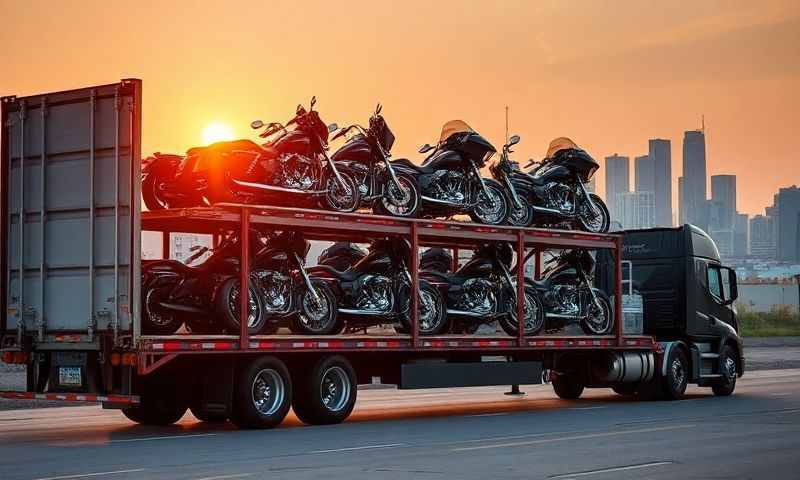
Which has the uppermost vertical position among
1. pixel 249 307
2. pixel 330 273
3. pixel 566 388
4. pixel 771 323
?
pixel 330 273

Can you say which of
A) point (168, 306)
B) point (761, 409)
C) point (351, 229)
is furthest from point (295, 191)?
point (761, 409)

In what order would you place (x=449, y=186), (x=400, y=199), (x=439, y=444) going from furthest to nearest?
(x=449, y=186)
(x=400, y=199)
(x=439, y=444)

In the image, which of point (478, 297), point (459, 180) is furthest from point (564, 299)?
point (459, 180)

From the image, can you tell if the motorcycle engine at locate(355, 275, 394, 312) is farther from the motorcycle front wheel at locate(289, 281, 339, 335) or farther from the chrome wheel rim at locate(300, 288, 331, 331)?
the chrome wheel rim at locate(300, 288, 331, 331)

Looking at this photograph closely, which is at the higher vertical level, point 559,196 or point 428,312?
point 559,196

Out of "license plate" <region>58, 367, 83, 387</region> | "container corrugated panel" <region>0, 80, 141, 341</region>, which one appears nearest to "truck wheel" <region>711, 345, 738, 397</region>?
"container corrugated panel" <region>0, 80, 141, 341</region>

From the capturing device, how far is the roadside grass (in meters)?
74.5

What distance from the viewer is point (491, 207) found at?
22875 millimetres

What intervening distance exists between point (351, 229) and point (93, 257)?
150 inches

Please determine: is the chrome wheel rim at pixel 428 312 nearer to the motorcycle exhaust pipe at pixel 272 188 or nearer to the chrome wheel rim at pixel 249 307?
the motorcycle exhaust pipe at pixel 272 188

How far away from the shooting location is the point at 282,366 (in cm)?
1877

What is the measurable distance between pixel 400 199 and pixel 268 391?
401 centimetres

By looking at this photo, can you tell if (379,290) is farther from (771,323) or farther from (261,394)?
(771,323)

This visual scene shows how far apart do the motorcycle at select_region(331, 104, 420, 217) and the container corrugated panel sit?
4.14 m
